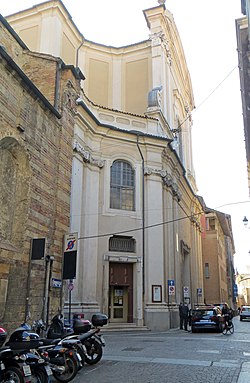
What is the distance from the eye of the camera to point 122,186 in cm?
2320

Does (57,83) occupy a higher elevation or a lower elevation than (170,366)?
higher

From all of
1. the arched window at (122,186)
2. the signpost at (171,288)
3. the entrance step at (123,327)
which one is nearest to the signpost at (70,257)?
the entrance step at (123,327)

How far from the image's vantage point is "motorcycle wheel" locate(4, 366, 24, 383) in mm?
5832

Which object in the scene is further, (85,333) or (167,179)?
(167,179)

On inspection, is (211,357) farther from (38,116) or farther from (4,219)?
(38,116)

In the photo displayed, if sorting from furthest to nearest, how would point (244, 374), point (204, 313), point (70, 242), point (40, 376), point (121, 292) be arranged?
point (121, 292), point (204, 313), point (70, 242), point (244, 374), point (40, 376)

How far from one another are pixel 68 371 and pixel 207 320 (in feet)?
45.1

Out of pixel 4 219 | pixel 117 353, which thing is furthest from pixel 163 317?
pixel 4 219

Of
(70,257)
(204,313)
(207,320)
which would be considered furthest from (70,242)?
(204,313)

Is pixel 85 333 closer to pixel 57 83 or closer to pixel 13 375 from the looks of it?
pixel 13 375

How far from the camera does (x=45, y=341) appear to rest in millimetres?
7523

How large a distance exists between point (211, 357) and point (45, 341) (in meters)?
4.76

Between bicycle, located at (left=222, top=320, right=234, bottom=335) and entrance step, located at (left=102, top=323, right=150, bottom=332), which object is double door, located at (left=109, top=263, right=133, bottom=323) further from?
bicycle, located at (left=222, top=320, right=234, bottom=335)

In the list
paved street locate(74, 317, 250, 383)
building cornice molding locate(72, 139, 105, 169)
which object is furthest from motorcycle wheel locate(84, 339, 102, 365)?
building cornice molding locate(72, 139, 105, 169)
